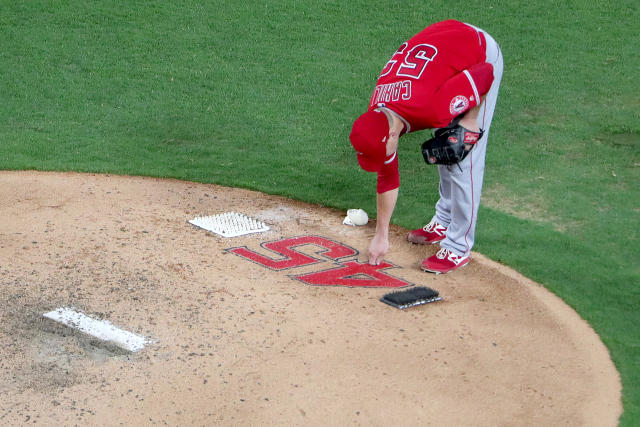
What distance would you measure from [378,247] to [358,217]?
838 mm

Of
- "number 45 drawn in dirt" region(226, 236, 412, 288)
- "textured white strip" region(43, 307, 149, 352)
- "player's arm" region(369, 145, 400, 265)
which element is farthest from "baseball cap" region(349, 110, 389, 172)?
"textured white strip" region(43, 307, 149, 352)

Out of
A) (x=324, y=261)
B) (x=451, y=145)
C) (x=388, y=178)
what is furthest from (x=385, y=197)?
(x=324, y=261)

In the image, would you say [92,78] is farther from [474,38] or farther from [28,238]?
[474,38]

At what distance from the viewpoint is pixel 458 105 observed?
15.9 feet

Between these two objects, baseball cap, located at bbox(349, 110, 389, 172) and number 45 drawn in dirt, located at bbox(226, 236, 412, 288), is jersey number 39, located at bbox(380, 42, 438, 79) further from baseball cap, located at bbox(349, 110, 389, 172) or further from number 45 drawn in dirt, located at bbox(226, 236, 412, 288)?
number 45 drawn in dirt, located at bbox(226, 236, 412, 288)

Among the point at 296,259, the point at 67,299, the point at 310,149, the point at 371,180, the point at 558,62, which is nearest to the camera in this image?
the point at 67,299

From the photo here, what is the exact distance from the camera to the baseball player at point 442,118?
4766mm

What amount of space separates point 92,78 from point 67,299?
4875 millimetres

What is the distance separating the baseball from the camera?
19.8 ft

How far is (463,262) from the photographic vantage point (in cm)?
530

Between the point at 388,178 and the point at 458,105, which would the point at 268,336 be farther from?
the point at 458,105

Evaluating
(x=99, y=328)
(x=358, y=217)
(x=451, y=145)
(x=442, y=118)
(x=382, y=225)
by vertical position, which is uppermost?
(x=442, y=118)

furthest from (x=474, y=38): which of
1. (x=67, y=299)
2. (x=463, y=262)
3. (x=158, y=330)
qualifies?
(x=67, y=299)

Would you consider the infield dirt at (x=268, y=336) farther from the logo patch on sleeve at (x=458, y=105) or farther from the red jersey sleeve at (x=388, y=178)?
the logo patch on sleeve at (x=458, y=105)
